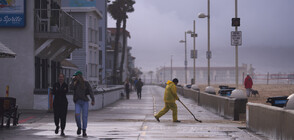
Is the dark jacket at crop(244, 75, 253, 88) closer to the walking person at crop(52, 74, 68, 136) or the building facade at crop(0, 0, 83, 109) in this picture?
the building facade at crop(0, 0, 83, 109)

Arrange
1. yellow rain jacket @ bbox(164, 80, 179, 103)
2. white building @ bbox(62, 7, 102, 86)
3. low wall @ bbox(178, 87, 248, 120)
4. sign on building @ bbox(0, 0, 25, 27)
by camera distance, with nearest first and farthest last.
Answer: yellow rain jacket @ bbox(164, 80, 179, 103) → low wall @ bbox(178, 87, 248, 120) → sign on building @ bbox(0, 0, 25, 27) → white building @ bbox(62, 7, 102, 86)

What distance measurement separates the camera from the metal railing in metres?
25.4

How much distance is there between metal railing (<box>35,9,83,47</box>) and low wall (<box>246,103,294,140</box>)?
13752 millimetres

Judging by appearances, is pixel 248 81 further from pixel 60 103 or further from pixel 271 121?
pixel 60 103

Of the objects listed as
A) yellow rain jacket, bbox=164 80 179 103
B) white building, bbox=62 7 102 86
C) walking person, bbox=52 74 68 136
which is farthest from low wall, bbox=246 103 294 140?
white building, bbox=62 7 102 86

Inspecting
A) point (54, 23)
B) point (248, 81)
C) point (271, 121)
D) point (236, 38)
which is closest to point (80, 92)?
point (271, 121)

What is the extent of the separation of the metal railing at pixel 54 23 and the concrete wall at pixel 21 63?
0.51 m

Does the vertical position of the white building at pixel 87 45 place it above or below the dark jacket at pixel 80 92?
above

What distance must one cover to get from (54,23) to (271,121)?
58.6 feet

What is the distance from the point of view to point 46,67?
28.7m

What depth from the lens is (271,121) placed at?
11766 mm

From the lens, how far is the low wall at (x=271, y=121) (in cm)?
1016

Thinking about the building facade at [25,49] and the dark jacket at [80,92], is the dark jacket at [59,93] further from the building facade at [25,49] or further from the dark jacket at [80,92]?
the building facade at [25,49]

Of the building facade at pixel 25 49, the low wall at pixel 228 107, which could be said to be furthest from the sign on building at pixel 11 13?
the low wall at pixel 228 107
